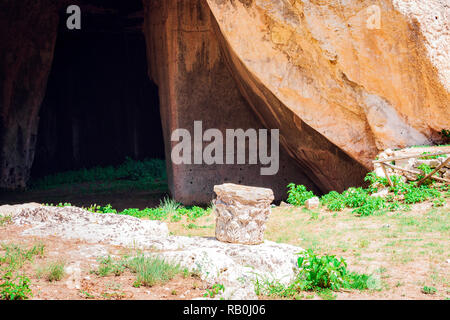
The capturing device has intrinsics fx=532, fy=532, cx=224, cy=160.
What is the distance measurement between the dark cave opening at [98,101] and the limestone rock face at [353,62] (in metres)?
7.11

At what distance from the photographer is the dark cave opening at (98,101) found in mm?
15656

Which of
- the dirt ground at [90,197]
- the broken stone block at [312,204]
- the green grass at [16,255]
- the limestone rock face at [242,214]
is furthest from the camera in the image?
the dirt ground at [90,197]

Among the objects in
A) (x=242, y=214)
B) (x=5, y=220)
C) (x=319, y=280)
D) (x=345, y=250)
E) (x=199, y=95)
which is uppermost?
(x=199, y=95)

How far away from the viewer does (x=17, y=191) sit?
1252 centimetres

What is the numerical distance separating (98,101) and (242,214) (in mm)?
12158

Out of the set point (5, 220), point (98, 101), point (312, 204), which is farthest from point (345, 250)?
point (98, 101)

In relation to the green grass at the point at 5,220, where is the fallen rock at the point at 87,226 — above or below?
above

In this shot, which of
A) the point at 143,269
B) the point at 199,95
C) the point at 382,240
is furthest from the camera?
the point at 199,95

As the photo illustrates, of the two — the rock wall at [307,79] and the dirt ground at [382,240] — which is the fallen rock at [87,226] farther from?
the rock wall at [307,79]

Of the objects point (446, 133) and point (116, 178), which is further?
point (116, 178)

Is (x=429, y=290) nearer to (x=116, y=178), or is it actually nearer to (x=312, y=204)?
(x=312, y=204)

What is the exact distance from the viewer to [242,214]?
5.46 m

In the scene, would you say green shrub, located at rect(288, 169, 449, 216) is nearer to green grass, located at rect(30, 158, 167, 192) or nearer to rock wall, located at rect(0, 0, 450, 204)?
rock wall, located at rect(0, 0, 450, 204)

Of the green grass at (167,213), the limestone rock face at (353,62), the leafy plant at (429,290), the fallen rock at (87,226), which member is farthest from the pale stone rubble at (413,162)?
the fallen rock at (87,226)
